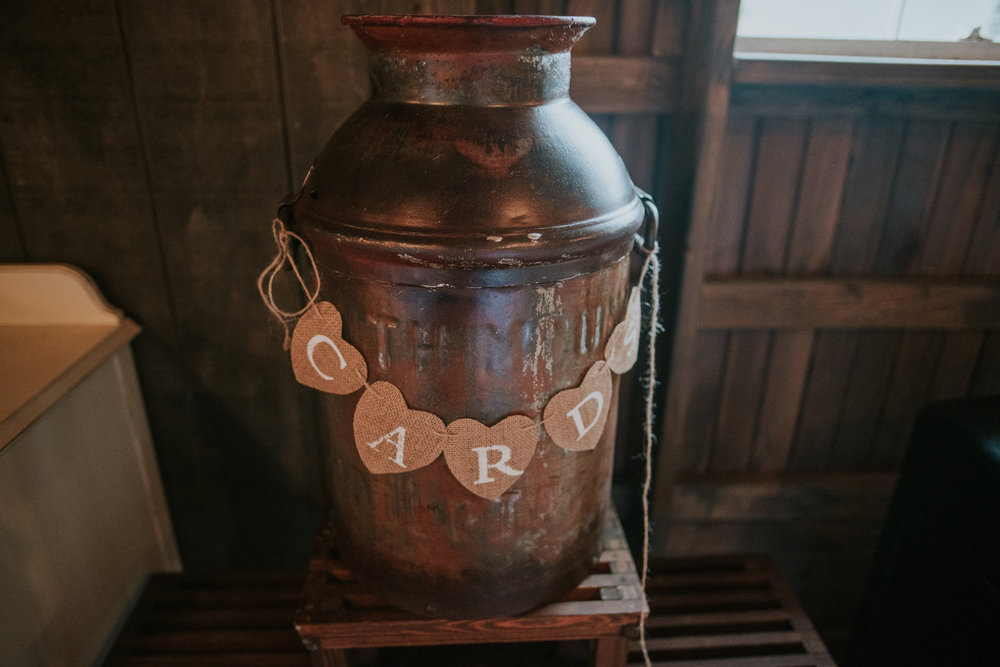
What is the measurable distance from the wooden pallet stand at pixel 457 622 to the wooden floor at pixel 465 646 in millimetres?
320

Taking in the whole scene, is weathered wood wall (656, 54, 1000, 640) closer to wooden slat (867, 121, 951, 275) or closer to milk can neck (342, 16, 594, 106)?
wooden slat (867, 121, 951, 275)

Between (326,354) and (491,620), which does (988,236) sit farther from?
(326,354)

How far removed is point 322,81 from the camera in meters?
1.54

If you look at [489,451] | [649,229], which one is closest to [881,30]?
[649,229]

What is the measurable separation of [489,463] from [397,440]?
6.6 inches

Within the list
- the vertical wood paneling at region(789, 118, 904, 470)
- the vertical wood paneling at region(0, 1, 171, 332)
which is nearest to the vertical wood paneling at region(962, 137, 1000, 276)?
the vertical wood paneling at region(789, 118, 904, 470)

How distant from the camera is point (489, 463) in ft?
3.78

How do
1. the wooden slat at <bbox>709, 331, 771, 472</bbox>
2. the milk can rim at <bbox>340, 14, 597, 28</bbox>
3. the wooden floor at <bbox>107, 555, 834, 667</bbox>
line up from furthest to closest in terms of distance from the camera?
1. the wooden slat at <bbox>709, 331, 771, 472</bbox>
2. the wooden floor at <bbox>107, 555, 834, 667</bbox>
3. the milk can rim at <bbox>340, 14, 597, 28</bbox>

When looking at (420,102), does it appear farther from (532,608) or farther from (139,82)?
(532,608)

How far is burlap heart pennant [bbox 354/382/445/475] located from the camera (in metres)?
1.14

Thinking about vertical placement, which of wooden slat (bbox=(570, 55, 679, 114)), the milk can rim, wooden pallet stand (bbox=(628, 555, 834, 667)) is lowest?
wooden pallet stand (bbox=(628, 555, 834, 667))

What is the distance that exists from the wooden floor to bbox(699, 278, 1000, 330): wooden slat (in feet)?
2.48

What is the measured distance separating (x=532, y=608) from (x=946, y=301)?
1456mm

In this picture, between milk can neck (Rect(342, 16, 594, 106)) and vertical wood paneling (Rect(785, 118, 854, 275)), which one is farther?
vertical wood paneling (Rect(785, 118, 854, 275))
